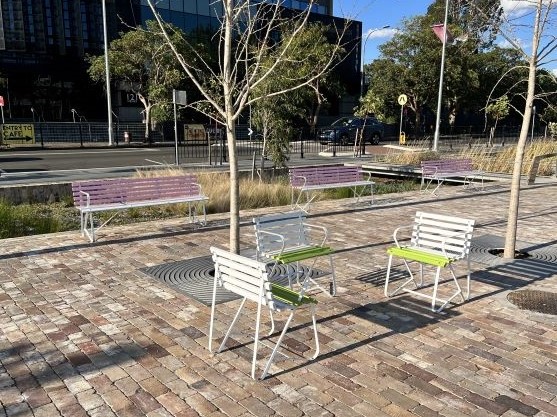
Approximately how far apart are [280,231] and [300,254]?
1.71 ft

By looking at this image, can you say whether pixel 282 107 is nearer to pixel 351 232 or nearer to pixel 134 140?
pixel 351 232

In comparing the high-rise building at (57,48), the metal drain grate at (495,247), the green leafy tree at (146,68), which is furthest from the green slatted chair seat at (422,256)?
the high-rise building at (57,48)

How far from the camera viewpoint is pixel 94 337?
4.36 meters

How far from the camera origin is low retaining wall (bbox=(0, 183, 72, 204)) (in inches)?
425

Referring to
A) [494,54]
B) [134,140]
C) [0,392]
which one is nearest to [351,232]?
[0,392]

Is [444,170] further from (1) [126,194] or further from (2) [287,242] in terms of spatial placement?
(2) [287,242]

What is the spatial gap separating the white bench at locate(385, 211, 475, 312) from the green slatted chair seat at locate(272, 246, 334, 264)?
0.72m

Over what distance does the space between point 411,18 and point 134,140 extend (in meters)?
25.3

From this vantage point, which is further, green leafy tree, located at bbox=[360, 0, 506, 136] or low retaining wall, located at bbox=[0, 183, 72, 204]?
green leafy tree, located at bbox=[360, 0, 506, 136]

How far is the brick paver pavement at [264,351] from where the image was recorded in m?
3.41

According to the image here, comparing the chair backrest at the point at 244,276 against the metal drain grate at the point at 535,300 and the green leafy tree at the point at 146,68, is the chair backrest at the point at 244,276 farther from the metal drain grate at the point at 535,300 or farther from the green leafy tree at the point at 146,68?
the green leafy tree at the point at 146,68

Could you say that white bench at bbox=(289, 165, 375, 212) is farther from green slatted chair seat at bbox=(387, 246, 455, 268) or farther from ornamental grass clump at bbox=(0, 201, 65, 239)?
green slatted chair seat at bbox=(387, 246, 455, 268)

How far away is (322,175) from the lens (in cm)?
1096

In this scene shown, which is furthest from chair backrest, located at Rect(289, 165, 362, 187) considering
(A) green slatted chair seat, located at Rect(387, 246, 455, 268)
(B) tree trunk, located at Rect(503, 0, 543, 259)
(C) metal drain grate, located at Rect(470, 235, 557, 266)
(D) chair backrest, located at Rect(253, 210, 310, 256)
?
(A) green slatted chair seat, located at Rect(387, 246, 455, 268)
